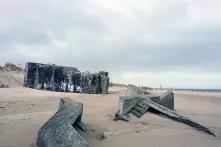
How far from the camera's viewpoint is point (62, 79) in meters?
23.2

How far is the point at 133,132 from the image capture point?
8.46 metres

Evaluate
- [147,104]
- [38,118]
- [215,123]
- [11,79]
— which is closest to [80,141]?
[38,118]

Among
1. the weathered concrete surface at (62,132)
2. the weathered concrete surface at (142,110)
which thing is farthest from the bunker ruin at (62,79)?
the weathered concrete surface at (62,132)

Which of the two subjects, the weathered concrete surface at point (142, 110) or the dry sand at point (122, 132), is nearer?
the dry sand at point (122, 132)

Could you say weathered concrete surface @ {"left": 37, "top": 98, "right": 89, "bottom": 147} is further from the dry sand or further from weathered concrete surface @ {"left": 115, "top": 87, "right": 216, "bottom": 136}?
weathered concrete surface @ {"left": 115, "top": 87, "right": 216, "bottom": 136}

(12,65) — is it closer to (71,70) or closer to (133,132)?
(71,70)

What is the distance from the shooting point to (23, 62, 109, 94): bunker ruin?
22.8m

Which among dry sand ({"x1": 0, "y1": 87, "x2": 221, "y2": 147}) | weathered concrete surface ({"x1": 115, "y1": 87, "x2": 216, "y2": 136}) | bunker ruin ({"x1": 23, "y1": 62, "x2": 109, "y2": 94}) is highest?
bunker ruin ({"x1": 23, "y1": 62, "x2": 109, "y2": 94})

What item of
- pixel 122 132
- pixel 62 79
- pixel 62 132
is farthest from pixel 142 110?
pixel 62 79

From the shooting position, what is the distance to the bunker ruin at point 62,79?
22.8m

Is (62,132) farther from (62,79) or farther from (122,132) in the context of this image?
(62,79)

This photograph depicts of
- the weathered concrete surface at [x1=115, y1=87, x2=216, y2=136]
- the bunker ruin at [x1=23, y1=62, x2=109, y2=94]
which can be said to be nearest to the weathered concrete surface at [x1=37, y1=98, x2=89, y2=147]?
the weathered concrete surface at [x1=115, y1=87, x2=216, y2=136]

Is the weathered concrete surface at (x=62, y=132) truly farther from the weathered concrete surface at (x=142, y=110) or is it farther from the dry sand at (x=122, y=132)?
the weathered concrete surface at (x=142, y=110)

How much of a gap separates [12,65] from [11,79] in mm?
5536
